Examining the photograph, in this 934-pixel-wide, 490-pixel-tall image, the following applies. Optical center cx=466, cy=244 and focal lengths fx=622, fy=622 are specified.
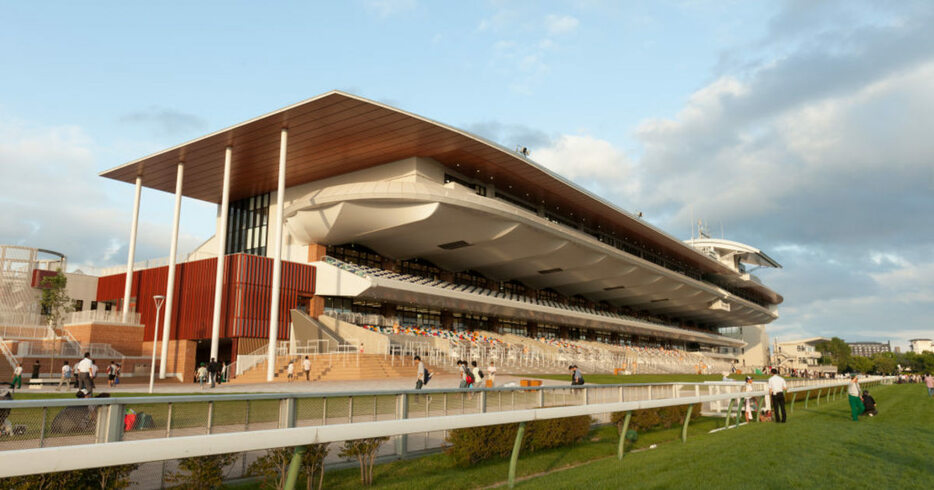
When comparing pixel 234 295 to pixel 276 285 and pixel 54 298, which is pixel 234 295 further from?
pixel 54 298

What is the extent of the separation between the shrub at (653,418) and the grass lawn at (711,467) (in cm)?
81

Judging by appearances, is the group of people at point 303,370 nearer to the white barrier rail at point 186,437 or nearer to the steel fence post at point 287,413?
the white barrier rail at point 186,437

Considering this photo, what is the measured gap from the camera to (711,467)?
7426 millimetres

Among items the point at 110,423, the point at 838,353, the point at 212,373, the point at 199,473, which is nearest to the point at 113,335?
the point at 212,373

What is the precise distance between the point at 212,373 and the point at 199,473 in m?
26.2

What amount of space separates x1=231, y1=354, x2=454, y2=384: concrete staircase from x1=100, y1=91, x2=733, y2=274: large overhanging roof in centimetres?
1237

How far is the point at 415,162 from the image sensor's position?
38.6m

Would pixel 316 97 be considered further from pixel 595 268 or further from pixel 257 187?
pixel 595 268

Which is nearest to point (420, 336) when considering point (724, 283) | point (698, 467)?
point (698, 467)

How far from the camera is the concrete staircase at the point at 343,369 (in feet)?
97.6

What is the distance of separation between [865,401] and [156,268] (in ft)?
132

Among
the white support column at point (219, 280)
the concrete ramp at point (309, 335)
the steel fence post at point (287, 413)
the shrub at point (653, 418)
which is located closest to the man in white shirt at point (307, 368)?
the concrete ramp at point (309, 335)

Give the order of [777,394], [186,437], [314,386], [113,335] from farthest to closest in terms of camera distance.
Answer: [113,335] < [314,386] < [777,394] < [186,437]

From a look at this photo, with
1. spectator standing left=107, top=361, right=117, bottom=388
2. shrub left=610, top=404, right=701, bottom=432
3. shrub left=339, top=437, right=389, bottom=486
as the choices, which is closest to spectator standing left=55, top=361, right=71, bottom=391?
spectator standing left=107, top=361, right=117, bottom=388
